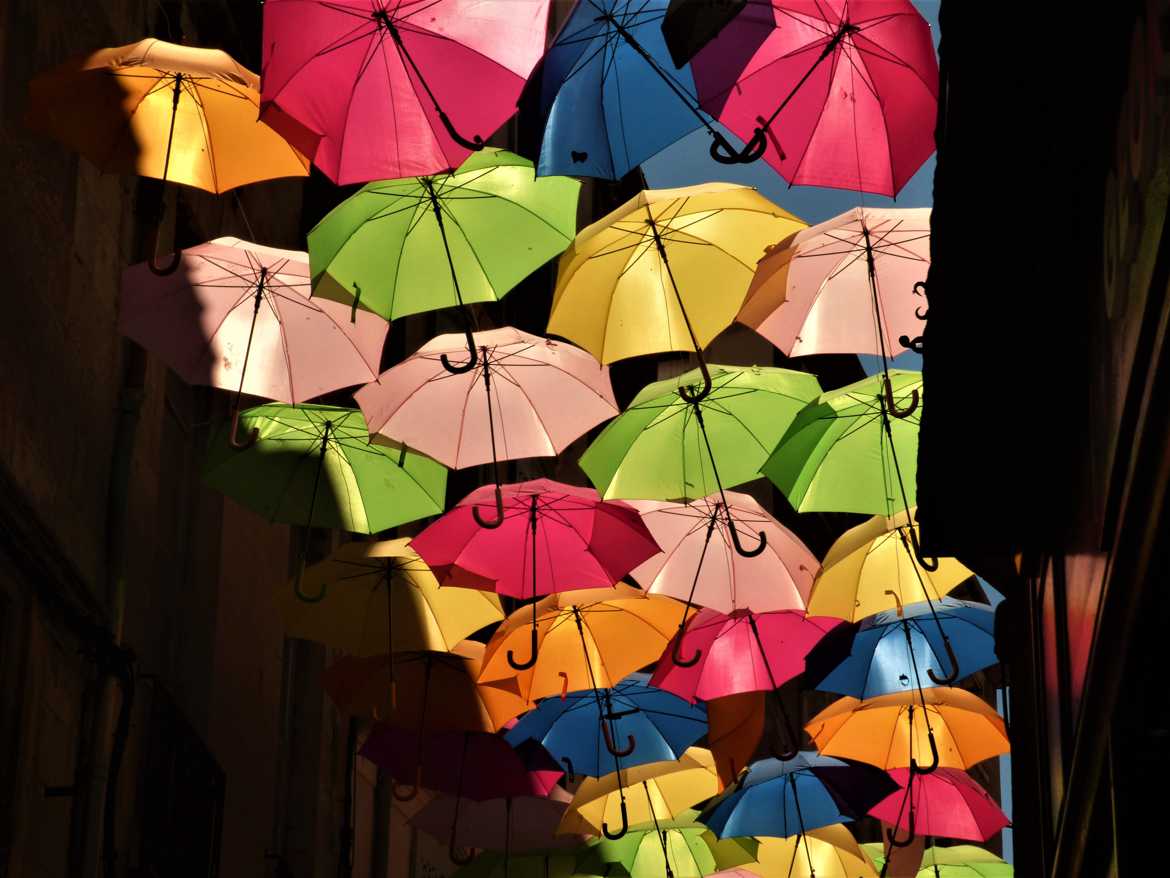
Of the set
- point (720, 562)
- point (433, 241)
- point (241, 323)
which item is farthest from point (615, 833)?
point (433, 241)

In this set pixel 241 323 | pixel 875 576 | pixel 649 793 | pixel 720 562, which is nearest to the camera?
pixel 241 323

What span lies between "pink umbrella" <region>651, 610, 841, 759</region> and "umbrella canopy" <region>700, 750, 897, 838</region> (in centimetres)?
155

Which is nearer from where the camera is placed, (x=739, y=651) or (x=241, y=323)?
(x=241, y=323)

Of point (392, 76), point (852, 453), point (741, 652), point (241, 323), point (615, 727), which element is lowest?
point (615, 727)

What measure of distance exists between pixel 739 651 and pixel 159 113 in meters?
5.68

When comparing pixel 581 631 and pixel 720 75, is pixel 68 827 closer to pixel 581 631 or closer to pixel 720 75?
pixel 581 631

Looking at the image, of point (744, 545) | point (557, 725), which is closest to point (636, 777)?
point (557, 725)

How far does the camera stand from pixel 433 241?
31.2 ft

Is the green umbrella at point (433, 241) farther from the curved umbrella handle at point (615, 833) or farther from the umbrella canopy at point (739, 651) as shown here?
the curved umbrella handle at point (615, 833)

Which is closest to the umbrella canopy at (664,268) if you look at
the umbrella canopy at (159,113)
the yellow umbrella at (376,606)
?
the umbrella canopy at (159,113)

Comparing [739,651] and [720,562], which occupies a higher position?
[720,562]

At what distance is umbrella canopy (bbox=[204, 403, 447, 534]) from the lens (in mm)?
10828

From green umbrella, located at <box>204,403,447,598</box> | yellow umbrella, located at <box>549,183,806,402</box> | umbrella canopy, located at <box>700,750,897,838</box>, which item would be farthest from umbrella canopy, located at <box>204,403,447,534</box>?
umbrella canopy, located at <box>700,750,897,838</box>

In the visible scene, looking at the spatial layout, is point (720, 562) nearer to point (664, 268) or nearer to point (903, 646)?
point (903, 646)
